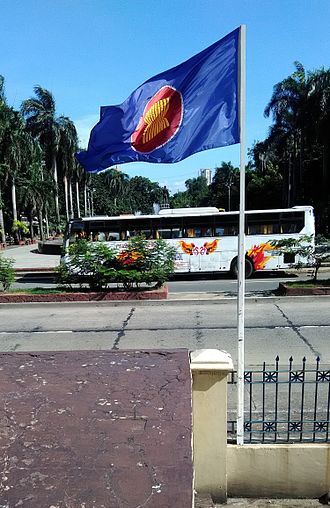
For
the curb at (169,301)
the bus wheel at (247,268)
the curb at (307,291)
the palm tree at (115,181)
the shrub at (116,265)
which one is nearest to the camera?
the curb at (169,301)

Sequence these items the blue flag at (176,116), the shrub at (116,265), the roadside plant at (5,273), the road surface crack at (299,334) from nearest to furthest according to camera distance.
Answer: the blue flag at (176,116)
the road surface crack at (299,334)
the shrub at (116,265)
the roadside plant at (5,273)

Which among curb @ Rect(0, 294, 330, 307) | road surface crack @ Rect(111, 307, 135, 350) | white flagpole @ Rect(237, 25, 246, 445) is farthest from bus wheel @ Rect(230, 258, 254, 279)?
white flagpole @ Rect(237, 25, 246, 445)

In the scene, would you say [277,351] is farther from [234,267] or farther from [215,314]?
[234,267]

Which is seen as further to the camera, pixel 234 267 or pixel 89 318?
pixel 234 267

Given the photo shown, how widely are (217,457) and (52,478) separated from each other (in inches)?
71.1

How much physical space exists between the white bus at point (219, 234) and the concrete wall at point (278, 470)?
15049 mm

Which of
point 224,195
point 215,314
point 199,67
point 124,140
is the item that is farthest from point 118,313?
point 224,195

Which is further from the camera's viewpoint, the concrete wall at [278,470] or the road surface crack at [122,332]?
the road surface crack at [122,332]

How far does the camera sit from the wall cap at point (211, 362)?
375 cm

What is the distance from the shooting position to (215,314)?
11.0 m

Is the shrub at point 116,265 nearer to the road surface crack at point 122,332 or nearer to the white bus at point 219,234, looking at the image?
the road surface crack at point 122,332

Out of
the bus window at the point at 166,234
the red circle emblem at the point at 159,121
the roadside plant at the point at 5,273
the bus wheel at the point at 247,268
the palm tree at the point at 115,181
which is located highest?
the palm tree at the point at 115,181

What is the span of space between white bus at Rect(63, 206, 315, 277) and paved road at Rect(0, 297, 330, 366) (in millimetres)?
Result: 6911

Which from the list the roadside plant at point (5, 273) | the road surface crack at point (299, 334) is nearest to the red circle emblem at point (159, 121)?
the road surface crack at point (299, 334)
